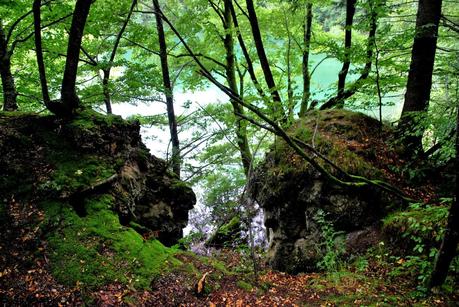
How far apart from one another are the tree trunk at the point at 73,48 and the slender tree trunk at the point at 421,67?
615cm

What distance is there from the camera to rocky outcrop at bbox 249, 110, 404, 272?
597 centimetres

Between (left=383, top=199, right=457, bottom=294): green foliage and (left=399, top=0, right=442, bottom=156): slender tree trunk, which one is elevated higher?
(left=399, top=0, right=442, bottom=156): slender tree trunk

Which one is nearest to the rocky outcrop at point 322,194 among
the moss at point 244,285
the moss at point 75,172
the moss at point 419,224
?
Result: the moss at point 419,224

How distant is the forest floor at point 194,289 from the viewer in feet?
10.9

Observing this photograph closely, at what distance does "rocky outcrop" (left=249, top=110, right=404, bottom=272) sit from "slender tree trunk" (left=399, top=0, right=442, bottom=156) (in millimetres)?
627

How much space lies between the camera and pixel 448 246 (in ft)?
10.4

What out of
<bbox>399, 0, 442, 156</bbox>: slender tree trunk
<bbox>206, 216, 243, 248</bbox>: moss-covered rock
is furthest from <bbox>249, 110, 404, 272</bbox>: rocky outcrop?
<bbox>206, 216, 243, 248</bbox>: moss-covered rock

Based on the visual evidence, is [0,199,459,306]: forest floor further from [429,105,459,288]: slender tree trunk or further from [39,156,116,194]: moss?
[39,156,116,194]: moss

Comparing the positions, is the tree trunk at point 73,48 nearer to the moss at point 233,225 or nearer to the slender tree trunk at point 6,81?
the slender tree trunk at point 6,81

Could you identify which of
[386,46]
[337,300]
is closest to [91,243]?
[337,300]

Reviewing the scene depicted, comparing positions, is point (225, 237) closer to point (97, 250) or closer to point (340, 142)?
point (340, 142)

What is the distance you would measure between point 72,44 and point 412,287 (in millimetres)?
6007

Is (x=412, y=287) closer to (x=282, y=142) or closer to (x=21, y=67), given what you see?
(x=282, y=142)

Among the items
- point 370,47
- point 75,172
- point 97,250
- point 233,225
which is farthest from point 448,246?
point 233,225
